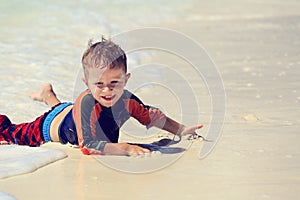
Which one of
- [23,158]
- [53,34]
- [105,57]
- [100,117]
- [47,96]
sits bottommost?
[23,158]

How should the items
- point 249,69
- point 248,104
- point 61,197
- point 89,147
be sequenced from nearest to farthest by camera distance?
point 61,197 < point 89,147 < point 248,104 < point 249,69

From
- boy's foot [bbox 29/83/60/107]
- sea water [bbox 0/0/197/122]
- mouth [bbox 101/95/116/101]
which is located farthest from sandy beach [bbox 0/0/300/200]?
sea water [bbox 0/0/197/122]

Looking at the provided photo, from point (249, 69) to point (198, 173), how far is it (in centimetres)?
261

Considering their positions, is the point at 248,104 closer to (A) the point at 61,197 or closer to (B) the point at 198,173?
(B) the point at 198,173

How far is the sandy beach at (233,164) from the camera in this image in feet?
10.6

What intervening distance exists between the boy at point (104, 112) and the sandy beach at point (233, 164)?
0.07 m

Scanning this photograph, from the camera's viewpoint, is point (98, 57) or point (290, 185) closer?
point (290, 185)

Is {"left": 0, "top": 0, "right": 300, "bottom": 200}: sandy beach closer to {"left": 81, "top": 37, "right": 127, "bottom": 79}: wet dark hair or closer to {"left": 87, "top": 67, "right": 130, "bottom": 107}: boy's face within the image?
{"left": 87, "top": 67, "right": 130, "bottom": 107}: boy's face

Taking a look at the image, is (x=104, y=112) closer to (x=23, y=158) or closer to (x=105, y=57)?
(x=105, y=57)

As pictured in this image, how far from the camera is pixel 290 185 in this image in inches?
129

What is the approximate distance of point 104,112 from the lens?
3.89 meters

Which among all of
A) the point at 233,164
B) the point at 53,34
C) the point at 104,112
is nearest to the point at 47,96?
the point at 104,112

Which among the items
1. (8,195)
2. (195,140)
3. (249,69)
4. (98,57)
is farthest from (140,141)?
(249,69)

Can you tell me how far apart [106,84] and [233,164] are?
73 centimetres
